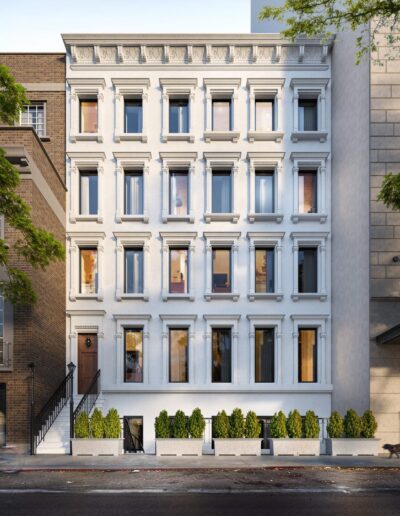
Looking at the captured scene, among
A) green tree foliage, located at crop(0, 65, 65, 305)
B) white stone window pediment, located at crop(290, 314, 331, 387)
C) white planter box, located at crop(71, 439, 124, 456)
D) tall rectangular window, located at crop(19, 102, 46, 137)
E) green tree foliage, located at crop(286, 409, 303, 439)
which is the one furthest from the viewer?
tall rectangular window, located at crop(19, 102, 46, 137)

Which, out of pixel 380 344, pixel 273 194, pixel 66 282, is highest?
pixel 273 194

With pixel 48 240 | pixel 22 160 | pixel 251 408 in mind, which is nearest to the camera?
pixel 48 240

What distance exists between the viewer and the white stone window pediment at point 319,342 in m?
22.6

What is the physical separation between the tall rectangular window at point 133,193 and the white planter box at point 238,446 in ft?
32.7

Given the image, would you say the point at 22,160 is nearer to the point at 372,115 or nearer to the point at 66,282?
the point at 66,282

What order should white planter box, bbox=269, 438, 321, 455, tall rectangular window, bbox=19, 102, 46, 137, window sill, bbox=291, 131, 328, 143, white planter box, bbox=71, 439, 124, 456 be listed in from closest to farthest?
white planter box, bbox=71, 439, 124, 456
white planter box, bbox=269, 438, 321, 455
window sill, bbox=291, 131, 328, 143
tall rectangular window, bbox=19, 102, 46, 137

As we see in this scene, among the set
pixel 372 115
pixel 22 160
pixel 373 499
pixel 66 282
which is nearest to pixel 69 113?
pixel 22 160

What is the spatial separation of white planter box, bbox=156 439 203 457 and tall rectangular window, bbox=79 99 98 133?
13130mm

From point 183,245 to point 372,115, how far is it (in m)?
8.88

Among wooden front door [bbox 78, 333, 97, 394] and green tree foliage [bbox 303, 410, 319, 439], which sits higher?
wooden front door [bbox 78, 333, 97, 394]

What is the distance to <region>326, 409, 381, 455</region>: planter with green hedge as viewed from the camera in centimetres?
1861

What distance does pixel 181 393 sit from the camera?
22.3 metres

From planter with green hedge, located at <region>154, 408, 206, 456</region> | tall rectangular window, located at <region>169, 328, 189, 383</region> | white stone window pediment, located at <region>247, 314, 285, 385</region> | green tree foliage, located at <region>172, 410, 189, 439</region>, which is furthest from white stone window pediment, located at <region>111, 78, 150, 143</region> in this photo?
planter with green hedge, located at <region>154, 408, 206, 456</region>

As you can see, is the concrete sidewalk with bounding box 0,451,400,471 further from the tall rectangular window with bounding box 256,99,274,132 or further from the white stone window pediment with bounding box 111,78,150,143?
the tall rectangular window with bounding box 256,99,274,132
